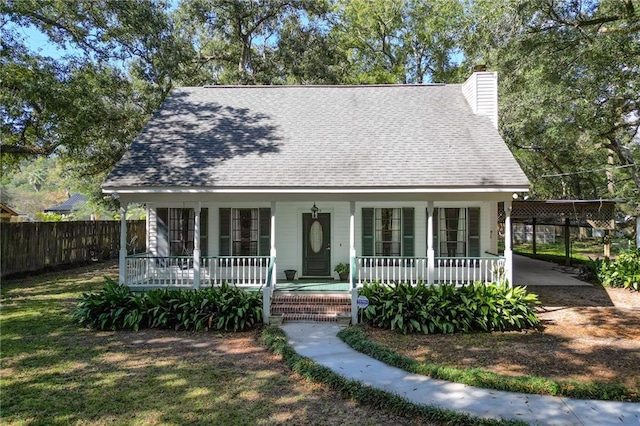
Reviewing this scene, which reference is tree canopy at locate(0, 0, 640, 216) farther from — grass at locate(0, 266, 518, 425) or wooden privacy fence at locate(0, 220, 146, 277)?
grass at locate(0, 266, 518, 425)

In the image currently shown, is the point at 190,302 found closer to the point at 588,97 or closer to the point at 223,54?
the point at 588,97

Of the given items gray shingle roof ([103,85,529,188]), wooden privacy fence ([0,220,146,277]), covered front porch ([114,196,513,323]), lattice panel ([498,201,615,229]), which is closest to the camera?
gray shingle roof ([103,85,529,188])

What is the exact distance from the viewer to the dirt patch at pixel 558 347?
21.6 ft

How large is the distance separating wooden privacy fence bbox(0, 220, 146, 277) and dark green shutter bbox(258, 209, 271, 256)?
630 cm

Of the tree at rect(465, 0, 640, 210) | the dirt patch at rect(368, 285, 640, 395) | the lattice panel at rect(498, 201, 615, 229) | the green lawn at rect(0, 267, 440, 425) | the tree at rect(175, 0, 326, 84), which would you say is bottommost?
the green lawn at rect(0, 267, 440, 425)

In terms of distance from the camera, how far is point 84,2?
16.0m

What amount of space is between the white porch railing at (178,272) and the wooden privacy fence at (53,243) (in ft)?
16.2

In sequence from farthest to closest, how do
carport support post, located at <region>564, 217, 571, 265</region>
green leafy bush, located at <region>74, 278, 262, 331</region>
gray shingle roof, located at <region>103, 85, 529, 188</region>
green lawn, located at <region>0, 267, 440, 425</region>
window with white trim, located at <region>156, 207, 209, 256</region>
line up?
carport support post, located at <region>564, 217, 571, 265</region>
window with white trim, located at <region>156, 207, 209, 256</region>
gray shingle roof, located at <region>103, 85, 529, 188</region>
green leafy bush, located at <region>74, 278, 262, 331</region>
green lawn, located at <region>0, 267, 440, 425</region>

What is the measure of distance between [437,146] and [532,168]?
26.8 metres

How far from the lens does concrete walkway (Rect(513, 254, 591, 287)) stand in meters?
14.3

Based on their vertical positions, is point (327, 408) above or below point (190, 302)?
below

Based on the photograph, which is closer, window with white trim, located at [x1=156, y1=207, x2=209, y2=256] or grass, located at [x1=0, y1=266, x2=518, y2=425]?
grass, located at [x1=0, y1=266, x2=518, y2=425]

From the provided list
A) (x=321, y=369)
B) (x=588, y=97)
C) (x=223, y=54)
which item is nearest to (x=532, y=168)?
(x=588, y=97)

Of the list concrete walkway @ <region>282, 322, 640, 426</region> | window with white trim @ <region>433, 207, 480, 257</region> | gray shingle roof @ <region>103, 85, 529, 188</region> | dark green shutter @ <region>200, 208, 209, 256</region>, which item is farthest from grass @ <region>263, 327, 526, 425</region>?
window with white trim @ <region>433, 207, 480, 257</region>
